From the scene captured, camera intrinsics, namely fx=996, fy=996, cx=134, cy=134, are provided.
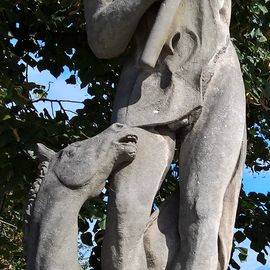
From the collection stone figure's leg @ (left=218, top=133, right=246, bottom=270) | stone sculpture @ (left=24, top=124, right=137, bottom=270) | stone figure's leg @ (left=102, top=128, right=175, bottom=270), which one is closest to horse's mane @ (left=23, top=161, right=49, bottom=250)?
stone sculpture @ (left=24, top=124, right=137, bottom=270)

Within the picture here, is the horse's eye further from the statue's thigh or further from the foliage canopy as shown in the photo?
the foliage canopy

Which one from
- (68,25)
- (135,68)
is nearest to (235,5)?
(68,25)

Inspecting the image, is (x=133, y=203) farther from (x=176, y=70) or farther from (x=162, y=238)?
(x=176, y=70)

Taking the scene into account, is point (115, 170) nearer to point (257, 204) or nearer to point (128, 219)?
point (128, 219)

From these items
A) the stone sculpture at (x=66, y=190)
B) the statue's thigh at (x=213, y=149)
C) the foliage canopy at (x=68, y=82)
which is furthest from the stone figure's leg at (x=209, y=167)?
the foliage canopy at (x=68, y=82)

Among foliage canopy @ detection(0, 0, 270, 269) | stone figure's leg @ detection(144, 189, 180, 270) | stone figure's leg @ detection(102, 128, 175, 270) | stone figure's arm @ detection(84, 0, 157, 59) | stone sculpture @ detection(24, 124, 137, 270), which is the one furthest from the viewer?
foliage canopy @ detection(0, 0, 270, 269)

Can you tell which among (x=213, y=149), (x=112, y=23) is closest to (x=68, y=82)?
(x=112, y=23)

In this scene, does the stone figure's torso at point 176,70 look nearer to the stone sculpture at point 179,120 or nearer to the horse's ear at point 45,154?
the stone sculpture at point 179,120

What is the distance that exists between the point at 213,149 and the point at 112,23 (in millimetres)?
729

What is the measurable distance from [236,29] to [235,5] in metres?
0.24

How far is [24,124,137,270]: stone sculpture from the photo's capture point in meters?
4.06

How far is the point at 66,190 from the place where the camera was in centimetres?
414

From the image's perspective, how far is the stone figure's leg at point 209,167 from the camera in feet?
14.0

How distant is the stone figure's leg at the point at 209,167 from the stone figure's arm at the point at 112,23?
Result: 448 mm
